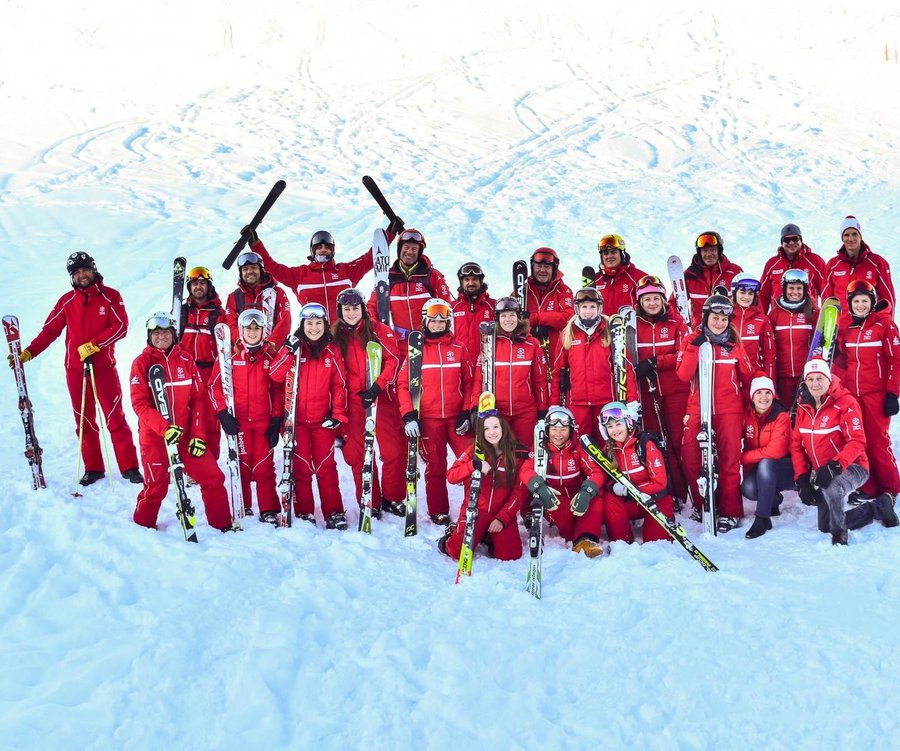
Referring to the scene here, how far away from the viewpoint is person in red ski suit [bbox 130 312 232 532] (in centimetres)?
597

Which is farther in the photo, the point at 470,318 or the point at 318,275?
the point at 318,275

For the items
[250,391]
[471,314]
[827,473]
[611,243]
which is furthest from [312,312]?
[827,473]

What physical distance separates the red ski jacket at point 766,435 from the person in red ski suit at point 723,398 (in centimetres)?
8

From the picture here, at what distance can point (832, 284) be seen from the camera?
7551mm

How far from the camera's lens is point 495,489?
6.02m

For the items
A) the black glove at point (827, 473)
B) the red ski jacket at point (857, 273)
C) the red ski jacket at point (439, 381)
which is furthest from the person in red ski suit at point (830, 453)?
the red ski jacket at point (439, 381)

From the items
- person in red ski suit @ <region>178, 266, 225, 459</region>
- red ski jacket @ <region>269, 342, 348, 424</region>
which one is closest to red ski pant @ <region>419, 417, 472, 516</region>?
red ski jacket @ <region>269, 342, 348, 424</region>

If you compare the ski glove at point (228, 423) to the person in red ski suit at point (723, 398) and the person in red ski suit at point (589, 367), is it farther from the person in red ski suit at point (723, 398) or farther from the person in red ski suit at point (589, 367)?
the person in red ski suit at point (723, 398)

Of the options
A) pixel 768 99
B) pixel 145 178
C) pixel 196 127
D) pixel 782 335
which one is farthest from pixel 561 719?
pixel 768 99

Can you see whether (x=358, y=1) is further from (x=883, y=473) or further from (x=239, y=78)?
(x=883, y=473)

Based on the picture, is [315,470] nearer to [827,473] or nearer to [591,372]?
[591,372]

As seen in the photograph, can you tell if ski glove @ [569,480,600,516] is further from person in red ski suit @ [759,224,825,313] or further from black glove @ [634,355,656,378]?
person in red ski suit @ [759,224,825,313]

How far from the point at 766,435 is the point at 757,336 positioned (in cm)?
92

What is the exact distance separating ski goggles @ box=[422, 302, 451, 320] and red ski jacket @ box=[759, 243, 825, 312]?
2.95 metres
